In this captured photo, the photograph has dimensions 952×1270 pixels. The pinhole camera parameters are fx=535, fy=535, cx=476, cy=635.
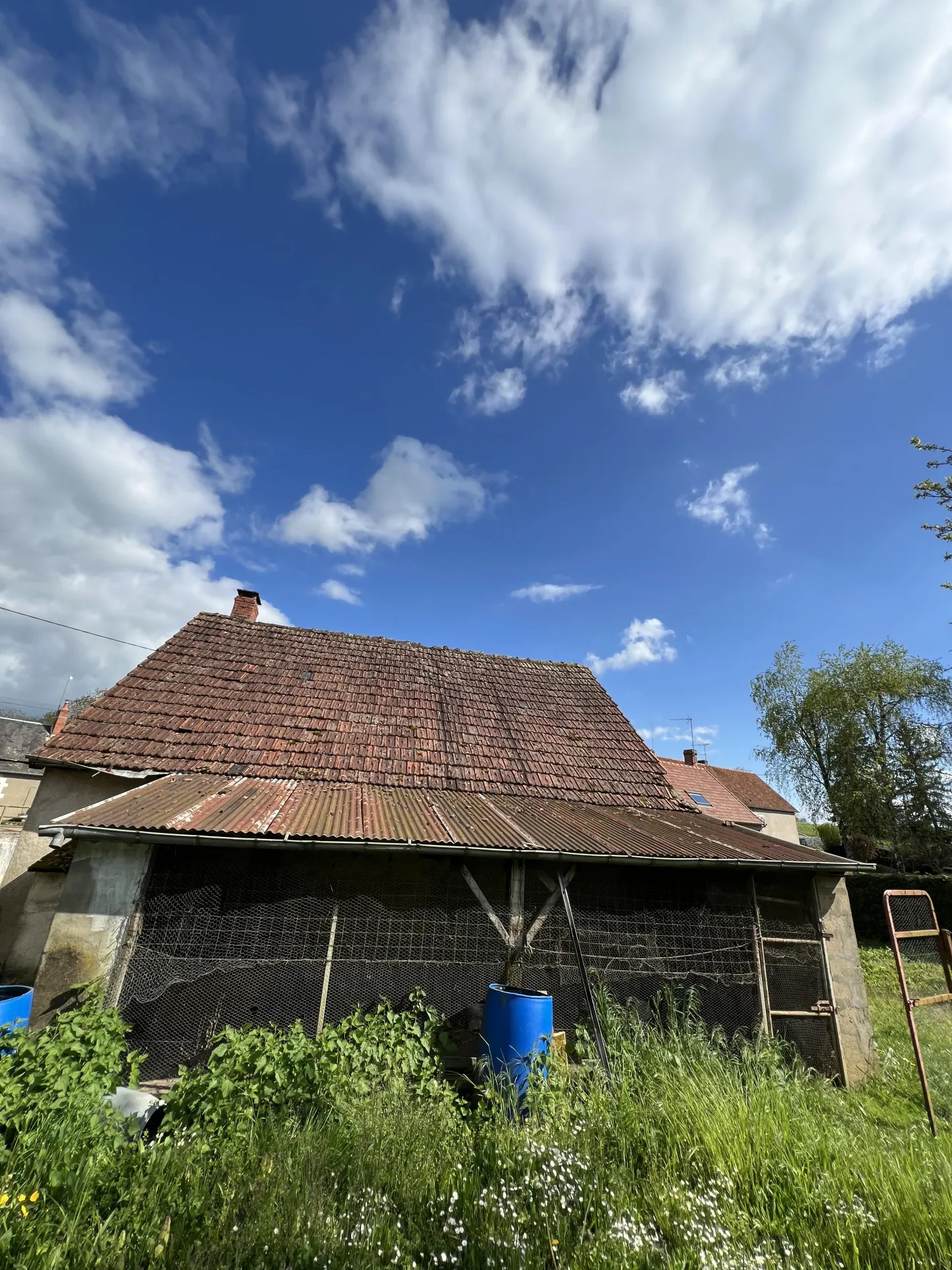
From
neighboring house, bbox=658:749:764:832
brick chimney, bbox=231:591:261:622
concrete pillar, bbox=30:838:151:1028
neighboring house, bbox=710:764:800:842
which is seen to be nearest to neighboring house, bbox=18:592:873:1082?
concrete pillar, bbox=30:838:151:1028

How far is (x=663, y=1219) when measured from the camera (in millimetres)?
2684

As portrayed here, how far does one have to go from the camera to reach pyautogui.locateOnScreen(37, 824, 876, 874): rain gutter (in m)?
4.88

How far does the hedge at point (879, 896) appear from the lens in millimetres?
14969

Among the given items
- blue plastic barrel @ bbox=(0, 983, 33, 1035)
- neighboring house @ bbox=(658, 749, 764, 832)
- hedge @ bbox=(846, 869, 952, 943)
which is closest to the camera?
blue plastic barrel @ bbox=(0, 983, 33, 1035)

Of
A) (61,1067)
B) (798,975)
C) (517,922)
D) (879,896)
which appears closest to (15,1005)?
(61,1067)

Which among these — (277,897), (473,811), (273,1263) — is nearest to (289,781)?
(277,897)

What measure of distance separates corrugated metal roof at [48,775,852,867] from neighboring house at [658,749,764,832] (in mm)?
13719

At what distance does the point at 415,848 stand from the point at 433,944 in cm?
111

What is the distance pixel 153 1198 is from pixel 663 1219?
253cm

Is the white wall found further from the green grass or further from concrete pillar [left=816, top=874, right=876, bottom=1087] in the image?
the green grass

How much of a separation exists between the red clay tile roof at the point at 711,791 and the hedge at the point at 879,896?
154 inches

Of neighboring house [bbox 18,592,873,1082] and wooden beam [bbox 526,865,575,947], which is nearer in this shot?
neighboring house [bbox 18,592,873,1082]

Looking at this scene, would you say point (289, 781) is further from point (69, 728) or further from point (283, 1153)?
point (283, 1153)

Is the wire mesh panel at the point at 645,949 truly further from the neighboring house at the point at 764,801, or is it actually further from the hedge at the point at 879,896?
the neighboring house at the point at 764,801
